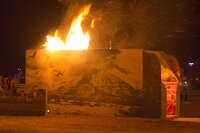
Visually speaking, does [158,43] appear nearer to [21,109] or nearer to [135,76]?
[135,76]

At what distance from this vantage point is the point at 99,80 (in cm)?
1502

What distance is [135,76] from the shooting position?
1459cm

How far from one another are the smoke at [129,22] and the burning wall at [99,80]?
4.11 m

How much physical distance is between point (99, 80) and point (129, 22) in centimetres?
531

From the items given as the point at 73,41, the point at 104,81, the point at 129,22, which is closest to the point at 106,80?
the point at 104,81

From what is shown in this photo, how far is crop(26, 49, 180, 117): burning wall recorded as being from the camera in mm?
14492

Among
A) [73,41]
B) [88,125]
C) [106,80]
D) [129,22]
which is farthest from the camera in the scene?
[129,22]

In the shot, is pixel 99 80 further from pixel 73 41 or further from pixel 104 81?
pixel 73 41

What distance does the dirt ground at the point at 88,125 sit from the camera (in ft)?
37.5

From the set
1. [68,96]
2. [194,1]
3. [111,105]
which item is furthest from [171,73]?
[194,1]

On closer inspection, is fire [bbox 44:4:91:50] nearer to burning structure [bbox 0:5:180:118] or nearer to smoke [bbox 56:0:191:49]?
burning structure [bbox 0:5:180:118]

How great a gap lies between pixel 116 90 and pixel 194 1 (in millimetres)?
7048

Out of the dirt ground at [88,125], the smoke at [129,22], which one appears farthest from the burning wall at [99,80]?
the smoke at [129,22]

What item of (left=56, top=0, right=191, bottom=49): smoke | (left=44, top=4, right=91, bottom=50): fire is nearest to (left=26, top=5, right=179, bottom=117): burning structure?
(left=44, top=4, right=91, bottom=50): fire
